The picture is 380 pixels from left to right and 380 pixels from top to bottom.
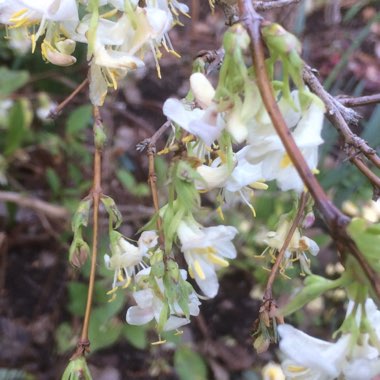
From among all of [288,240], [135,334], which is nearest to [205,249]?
[288,240]

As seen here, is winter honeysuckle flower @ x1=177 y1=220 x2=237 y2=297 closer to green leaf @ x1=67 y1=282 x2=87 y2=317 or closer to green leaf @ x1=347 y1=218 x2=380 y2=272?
green leaf @ x1=347 y1=218 x2=380 y2=272

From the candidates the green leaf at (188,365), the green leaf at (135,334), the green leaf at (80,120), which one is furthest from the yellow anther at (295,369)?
the green leaf at (80,120)

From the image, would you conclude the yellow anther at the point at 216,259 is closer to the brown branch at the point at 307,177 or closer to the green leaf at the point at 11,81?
the brown branch at the point at 307,177

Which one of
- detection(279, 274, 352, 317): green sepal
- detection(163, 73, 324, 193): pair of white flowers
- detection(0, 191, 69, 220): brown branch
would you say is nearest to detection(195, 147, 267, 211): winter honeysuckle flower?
detection(163, 73, 324, 193): pair of white flowers

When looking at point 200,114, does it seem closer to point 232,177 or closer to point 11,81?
point 232,177

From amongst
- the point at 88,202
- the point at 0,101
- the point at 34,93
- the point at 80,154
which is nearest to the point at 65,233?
the point at 80,154

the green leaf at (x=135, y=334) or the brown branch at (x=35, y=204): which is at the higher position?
the brown branch at (x=35, y=204)
